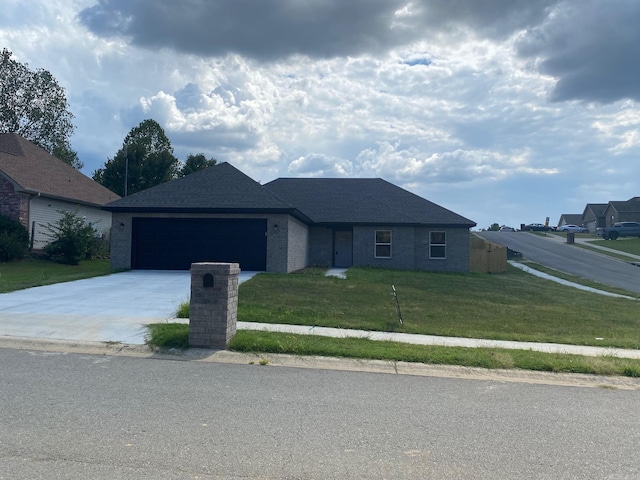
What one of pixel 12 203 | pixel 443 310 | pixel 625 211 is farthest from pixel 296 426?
pixel 625 211

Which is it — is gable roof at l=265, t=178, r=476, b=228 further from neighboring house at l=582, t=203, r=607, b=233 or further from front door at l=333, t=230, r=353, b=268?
neighboring house at l=582, t=203, r=607, b=233

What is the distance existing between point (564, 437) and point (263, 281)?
500 inches

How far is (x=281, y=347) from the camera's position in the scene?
8.35 meters

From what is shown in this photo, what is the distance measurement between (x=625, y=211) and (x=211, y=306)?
77725 mm

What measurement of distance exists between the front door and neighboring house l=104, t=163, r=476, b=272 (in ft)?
0.18

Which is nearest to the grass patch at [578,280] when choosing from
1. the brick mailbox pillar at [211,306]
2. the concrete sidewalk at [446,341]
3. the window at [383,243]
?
the window at [383,243]

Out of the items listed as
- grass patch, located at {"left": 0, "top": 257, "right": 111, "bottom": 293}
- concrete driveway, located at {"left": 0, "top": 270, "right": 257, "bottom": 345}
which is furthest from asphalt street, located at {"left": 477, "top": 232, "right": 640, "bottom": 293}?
grass patch, located at {"left": 0, "top": 257, "right": 111, "bottom": 293}

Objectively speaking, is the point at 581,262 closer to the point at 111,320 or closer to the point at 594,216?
the point at 111,320

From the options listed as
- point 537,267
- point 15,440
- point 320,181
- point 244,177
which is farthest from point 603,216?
point 15,440

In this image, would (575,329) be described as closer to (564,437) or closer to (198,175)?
(564,437)

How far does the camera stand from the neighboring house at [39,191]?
1011 inches

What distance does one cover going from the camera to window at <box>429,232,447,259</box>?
28156 millimetres

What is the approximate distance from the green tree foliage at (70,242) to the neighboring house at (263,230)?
499cm

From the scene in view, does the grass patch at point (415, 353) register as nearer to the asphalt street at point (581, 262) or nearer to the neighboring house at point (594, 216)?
the asphalt street at point (581, 262)
